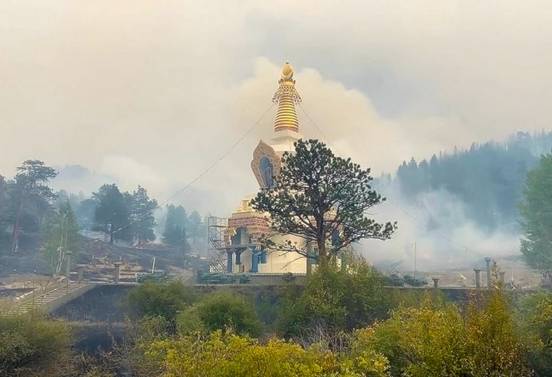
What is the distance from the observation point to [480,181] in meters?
170

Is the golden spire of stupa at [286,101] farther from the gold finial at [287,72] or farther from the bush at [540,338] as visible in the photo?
the bush at [540,338]

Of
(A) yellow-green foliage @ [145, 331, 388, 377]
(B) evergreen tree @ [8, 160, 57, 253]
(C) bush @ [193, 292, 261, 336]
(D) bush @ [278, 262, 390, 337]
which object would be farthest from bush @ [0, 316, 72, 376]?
(B) evergreen tree @ [8, 160, 57, 253]

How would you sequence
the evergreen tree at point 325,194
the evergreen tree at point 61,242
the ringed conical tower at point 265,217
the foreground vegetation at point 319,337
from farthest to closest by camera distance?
the evergreen tree at point 61,242, the ringed conical tower at point 265,217, the evergreen tree at point 325,194, the foreground vegetation at point 319,337

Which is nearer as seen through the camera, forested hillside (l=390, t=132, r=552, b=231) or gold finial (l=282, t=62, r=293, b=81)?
gold finial (l=282, t=62, r=293, b=81)

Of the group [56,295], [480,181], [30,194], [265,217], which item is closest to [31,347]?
[56,295]

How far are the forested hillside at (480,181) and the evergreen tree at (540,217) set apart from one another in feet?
294

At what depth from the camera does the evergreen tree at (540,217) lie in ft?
175

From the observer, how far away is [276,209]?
36.9 m

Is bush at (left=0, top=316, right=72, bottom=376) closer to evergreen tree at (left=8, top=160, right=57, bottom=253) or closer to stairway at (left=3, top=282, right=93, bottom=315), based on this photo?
stairway at (left=3, top=282, right=93, bottom=315)

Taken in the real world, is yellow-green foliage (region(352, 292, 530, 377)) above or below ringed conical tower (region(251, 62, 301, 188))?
below

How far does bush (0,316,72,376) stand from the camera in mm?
22523

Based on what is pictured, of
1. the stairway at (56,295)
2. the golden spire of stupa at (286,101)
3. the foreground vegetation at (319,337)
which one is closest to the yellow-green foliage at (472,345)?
the foreground vegetation at (319,337)

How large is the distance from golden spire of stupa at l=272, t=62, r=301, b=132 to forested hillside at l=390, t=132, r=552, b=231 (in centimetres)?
9342

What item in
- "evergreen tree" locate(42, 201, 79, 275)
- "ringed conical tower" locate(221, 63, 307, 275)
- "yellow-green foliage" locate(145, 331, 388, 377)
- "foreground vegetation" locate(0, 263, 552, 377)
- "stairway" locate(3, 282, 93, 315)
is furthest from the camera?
"evergreen tree" locate(42, 201, 79, 275)
